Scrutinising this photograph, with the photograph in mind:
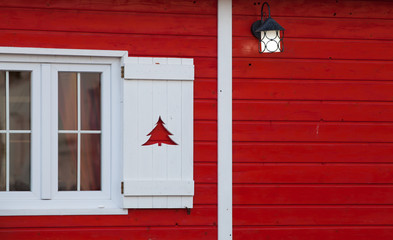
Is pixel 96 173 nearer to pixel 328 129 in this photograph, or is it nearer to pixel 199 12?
pixel 199 12

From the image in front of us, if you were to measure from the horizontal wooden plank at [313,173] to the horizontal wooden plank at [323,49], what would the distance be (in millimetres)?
781

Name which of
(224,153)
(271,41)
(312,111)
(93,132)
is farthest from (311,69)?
(93,132)

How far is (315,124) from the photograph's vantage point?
4141mm

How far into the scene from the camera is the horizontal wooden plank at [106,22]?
3.92m

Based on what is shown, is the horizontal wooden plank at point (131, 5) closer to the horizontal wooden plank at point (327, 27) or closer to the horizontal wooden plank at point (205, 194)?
the horizontal wooden plank at point (327, 27)

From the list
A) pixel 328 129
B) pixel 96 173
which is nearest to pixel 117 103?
pixel 96 173

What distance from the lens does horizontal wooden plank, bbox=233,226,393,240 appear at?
13.4 ft

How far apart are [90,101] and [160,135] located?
0.54 m

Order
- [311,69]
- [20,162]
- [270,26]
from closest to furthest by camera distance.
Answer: [270,26] → [20,162] → [311,69]

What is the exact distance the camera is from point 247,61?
13.5 ft

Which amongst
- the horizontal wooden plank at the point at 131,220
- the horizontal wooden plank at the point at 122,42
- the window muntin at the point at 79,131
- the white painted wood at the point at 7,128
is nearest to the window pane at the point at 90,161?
the window muntin at the point at 79,131

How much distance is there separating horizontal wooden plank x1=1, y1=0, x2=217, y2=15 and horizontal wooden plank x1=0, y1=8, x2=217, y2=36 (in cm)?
3

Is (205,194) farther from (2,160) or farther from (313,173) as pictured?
(2,160)

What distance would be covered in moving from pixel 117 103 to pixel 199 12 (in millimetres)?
860
